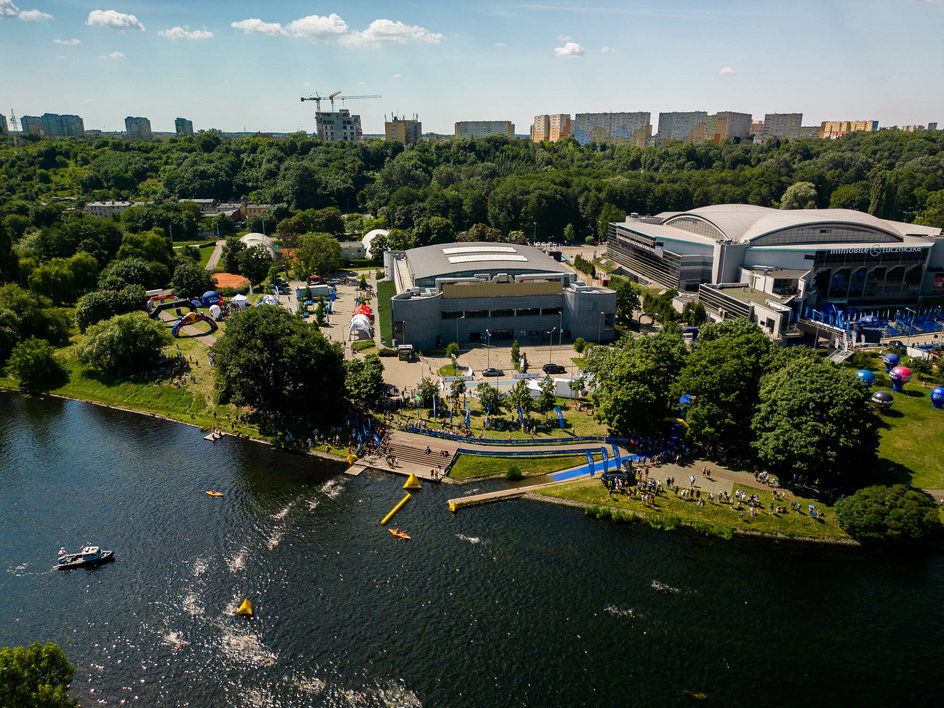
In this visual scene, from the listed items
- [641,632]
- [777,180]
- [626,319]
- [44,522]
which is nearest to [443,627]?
[641,632]

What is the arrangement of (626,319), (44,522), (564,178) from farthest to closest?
1. (564,178)
2. (626,319)
3. (44,522)

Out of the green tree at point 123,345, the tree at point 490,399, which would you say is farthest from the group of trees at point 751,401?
the green tree at point 123,345

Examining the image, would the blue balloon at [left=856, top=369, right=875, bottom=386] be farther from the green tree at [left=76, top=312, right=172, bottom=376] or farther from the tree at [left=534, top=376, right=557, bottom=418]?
the green tree at [left=76, top=312, right=172, bottom=376]

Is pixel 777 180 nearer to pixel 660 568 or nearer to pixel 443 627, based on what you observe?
pixel 660 568

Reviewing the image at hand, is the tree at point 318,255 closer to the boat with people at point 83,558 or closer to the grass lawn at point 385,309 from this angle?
the grass lawn at point 385,309

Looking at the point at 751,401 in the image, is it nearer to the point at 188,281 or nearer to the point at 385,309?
the point at 385,309

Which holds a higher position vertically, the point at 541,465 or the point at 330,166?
the point at 330,166

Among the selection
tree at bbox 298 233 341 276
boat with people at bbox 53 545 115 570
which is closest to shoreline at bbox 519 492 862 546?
boat with people at bbox 53 545 115 570
